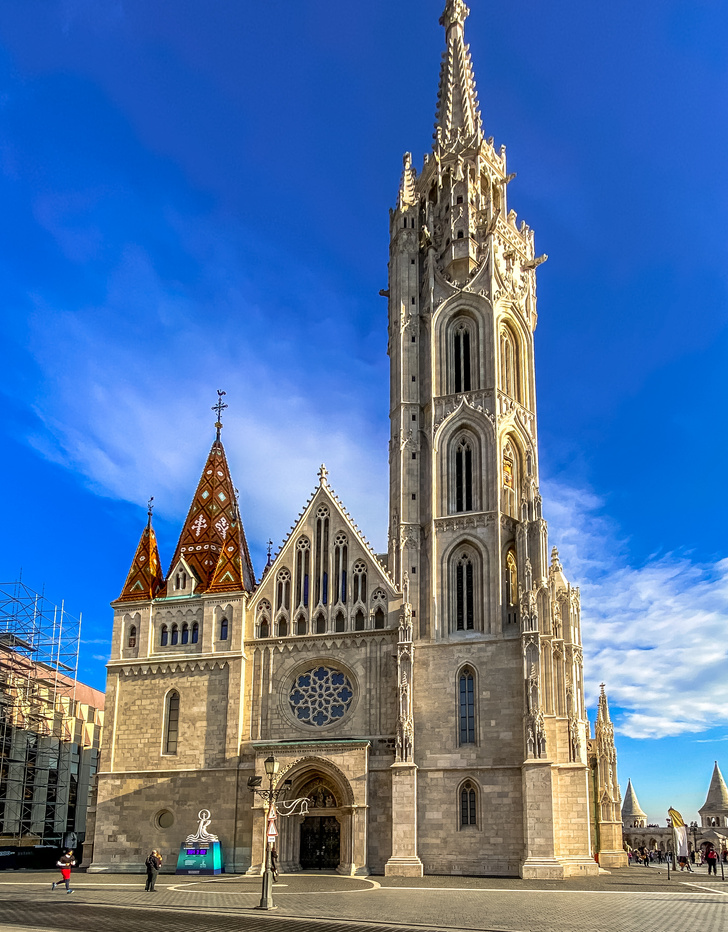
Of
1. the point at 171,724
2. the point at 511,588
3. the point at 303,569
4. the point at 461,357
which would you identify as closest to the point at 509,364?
the point at 461,357

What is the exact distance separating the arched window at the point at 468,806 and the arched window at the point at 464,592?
6.62 meters

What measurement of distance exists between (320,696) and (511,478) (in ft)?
43.9

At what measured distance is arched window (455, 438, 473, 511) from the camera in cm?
4431

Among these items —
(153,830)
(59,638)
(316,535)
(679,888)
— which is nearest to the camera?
(679,888)

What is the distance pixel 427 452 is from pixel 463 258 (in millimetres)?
10522

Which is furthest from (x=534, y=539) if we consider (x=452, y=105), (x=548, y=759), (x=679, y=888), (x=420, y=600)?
(x=452, y=105)

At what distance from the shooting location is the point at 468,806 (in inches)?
1526

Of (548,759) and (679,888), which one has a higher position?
(548,759)

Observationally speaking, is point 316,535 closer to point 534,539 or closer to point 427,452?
point 427,452

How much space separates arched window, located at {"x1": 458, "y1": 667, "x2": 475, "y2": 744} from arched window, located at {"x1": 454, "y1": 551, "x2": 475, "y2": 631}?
2179 millimetres

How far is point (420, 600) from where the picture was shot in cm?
4281

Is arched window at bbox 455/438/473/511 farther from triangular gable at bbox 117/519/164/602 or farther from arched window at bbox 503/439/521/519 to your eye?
triangular gable at bbox 117/519/164/602

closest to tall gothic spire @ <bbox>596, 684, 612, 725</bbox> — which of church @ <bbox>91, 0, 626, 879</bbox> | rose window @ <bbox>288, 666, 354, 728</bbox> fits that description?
church @ <bbox>91, 0, 626, 879</bbox>

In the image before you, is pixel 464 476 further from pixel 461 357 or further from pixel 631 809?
pixel 631 809
